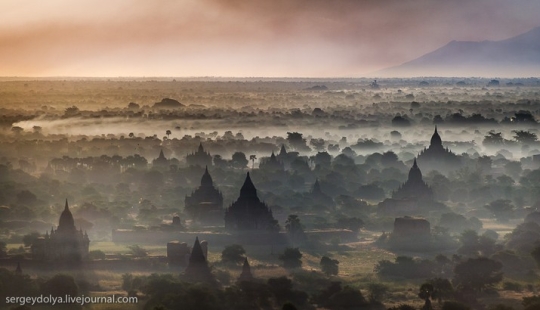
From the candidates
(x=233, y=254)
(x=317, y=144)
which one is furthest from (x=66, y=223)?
(x=317, y=144)

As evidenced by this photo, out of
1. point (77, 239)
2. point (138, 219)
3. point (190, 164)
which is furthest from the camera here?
point (190, 164)

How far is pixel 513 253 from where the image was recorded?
5841 centimetres

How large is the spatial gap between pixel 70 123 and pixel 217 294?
128465 millimetres

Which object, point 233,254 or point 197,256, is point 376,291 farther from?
point 233,254

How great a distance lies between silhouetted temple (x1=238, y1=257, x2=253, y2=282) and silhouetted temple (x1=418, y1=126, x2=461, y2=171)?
153 feet

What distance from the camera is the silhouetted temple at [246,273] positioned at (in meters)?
53.8

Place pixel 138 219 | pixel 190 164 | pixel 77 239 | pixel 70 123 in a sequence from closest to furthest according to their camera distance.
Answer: pixel 77 239 → pixel 138 219 → pixel 190 164 → pixel 70 123

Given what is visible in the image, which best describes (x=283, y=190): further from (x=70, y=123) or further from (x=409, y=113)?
(x=409, y=113)

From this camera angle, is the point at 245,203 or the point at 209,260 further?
the point at 245,203

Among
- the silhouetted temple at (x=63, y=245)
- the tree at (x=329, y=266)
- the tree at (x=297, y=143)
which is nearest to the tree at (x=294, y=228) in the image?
the tree at (x=329, y=266)

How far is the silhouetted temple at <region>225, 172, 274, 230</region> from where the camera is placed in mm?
67250

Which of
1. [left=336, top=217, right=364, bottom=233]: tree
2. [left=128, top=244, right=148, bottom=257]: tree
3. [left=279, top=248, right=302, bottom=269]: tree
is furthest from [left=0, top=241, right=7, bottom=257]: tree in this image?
[left=336, top=217, right=364, bottom=233]: tree

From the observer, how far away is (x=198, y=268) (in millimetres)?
54750

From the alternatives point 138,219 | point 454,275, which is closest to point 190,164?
point 138,219
